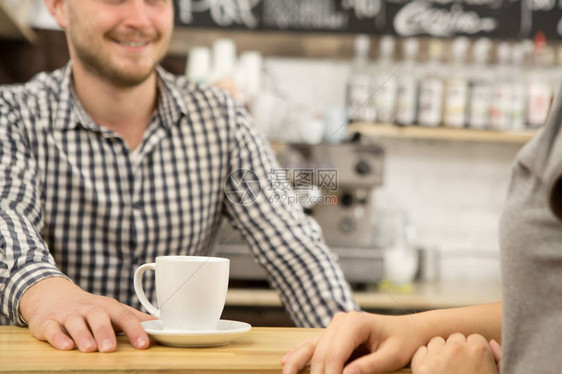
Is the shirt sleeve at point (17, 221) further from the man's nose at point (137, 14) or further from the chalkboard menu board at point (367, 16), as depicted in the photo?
the chalkboard menu board at point (367, 16)

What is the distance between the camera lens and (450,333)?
1.89 ft

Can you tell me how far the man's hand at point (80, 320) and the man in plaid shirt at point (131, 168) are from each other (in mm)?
224

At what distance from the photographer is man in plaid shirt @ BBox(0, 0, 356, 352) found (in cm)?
95

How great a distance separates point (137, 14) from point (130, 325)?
582mm

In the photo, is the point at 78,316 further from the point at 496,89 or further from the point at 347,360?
the point at 496,89

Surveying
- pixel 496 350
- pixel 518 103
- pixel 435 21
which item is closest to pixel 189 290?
pixel 496 350

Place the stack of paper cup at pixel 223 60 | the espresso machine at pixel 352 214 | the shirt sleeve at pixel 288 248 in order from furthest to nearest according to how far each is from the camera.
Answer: the stack of paper cup at pixel 223 60, the espresso machine at pixel 352 214, the shirt sleeve at pixel 288 248

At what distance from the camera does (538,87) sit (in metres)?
2.45

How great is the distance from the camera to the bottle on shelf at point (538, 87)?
242 cm

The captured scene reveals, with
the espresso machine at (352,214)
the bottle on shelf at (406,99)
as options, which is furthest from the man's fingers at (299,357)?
the bottle on shelf at (406,99)

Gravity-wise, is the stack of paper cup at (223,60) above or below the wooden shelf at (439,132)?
above

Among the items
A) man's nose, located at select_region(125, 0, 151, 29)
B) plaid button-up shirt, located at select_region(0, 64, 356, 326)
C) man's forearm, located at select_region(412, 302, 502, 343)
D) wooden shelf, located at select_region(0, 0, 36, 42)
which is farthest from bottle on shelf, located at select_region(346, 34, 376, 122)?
man's forearm, located at select_region(412, 302, 502, 343)

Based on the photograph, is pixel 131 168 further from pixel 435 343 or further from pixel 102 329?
pixel 435 343

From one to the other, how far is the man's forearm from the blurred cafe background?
1.38 metres
